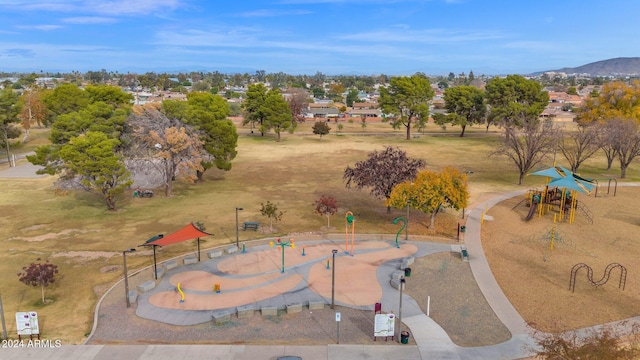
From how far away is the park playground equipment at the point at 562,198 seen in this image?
36.8 metres

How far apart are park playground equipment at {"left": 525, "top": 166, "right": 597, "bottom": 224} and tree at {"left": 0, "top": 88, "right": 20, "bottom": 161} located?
68.7 metres

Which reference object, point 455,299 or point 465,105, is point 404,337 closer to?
point 455,299

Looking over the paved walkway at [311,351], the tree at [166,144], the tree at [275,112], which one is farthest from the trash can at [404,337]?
the tree at [275,112]

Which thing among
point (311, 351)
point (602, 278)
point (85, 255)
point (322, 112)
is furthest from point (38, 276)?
point (322, 112)

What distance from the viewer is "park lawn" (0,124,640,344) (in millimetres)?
24436

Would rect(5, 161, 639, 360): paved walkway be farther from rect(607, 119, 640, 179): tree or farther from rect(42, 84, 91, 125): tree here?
rect(42, 84, 91, 125): tree

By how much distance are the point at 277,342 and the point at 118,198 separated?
30.7m

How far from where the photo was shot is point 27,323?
19.0m

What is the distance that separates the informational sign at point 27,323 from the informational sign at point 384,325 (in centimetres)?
1525

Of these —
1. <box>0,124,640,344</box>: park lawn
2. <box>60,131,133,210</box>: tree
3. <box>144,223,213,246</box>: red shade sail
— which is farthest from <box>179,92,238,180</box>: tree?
<box>144,223,213,246</box>: red shade sail

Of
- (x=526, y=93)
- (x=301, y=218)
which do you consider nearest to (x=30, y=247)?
(x=301, y=218)

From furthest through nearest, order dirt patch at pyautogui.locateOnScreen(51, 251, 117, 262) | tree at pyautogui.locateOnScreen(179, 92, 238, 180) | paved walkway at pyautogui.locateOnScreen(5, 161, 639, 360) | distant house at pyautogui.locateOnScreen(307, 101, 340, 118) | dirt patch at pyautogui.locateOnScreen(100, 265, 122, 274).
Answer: distant house at pyautogui.locateOnScreen(307, 101, 340, 118) → tree at pyautogui.locateOnScreen(179, 92, 238, 180) → dirt patch at pyautogui.locateOnScreen(51, 251, 117, 262) → dirt patch at pyautogui.locateOnScreen(100, 265, 122, 274) → paved walkway at pyautogui.locateOnScreen(5, 161, 639, 360)

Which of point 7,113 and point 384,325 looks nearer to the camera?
point 384,325

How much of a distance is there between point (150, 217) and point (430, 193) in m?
24.2
